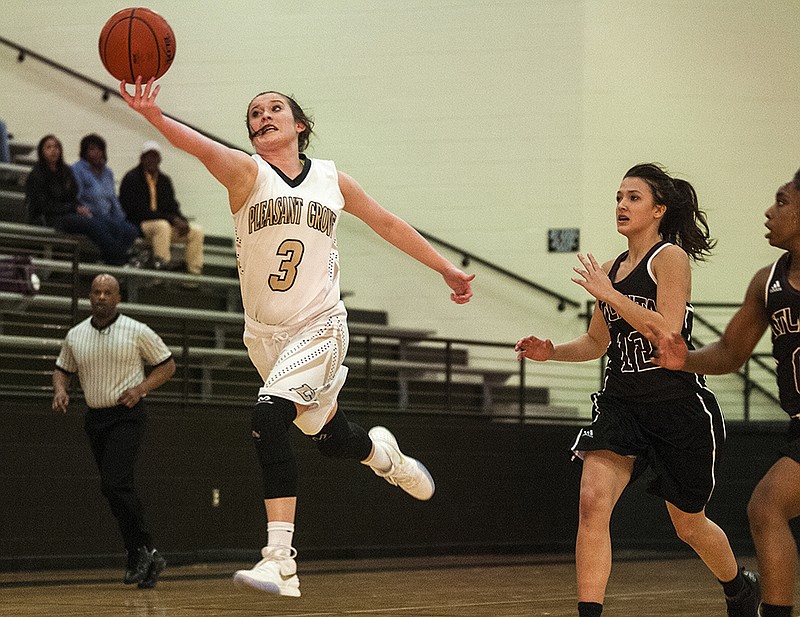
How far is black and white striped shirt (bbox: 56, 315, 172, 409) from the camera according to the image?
7.91m

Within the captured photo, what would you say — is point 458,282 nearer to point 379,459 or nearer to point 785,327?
point 379,459

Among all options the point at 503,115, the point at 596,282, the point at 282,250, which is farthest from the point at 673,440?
the point at 503,115

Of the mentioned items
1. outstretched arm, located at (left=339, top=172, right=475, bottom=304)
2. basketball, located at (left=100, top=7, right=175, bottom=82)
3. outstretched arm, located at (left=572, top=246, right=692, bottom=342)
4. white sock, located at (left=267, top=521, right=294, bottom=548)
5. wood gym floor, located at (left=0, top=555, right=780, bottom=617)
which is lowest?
wood gym floor, located at (left=0, top=555, right=780, bottom=617)

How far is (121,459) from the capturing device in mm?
7812

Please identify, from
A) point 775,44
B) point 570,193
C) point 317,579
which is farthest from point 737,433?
point 317,579

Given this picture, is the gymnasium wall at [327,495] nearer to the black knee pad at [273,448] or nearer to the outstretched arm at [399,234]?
the outstretched arm at [399,234]

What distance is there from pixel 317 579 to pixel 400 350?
→ 3719mm

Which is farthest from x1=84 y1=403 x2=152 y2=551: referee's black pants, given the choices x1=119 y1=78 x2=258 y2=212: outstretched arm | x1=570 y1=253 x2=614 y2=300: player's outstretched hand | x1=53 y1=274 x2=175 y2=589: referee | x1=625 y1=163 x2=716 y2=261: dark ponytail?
x1=570 y1=253 x2=614 y2=300: player's outstretched hand

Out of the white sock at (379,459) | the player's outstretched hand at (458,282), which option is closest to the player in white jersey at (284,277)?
the white sock at (379,459)

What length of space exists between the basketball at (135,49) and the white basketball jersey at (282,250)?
798mm

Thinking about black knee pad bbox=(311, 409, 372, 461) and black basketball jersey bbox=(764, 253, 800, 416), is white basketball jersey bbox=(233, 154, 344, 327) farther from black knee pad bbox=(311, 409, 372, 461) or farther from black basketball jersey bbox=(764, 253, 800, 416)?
black basketball jersey bbox=(764, 253, 800, 416)

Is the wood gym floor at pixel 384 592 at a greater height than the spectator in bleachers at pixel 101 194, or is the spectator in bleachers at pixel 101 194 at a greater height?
the spectator in bleachers at pixel 101 194

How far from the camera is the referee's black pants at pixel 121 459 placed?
7.76 meters

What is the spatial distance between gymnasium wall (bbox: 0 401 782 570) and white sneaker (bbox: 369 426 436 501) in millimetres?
3733
